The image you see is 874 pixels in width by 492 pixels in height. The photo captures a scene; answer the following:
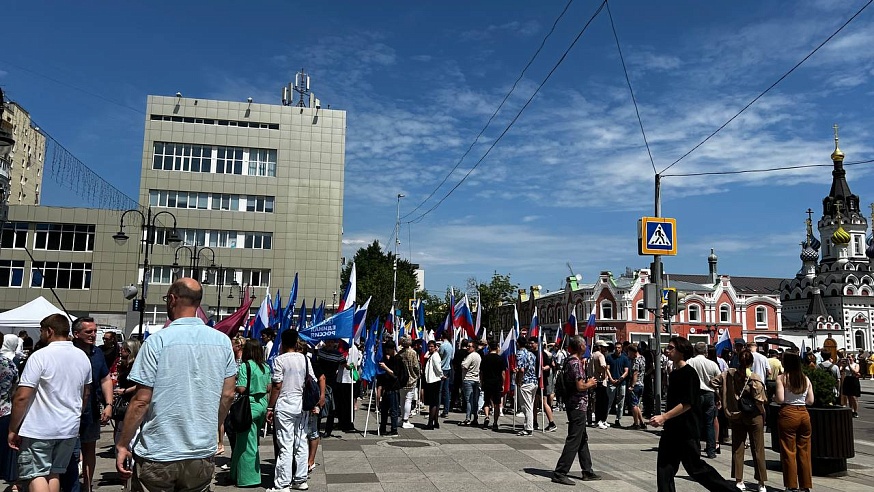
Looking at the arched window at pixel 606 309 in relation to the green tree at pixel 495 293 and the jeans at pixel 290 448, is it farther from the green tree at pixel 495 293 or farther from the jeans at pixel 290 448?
the jeans at pixel 290 448

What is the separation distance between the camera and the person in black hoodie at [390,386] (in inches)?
502

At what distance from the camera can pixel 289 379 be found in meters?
7.90

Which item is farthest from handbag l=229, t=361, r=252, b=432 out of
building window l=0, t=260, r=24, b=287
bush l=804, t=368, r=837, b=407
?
building window l=0, t=260, r=24, b=287

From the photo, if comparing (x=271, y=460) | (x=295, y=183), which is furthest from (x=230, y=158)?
(x=271, y=460)

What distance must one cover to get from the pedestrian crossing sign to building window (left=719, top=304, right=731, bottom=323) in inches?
2158

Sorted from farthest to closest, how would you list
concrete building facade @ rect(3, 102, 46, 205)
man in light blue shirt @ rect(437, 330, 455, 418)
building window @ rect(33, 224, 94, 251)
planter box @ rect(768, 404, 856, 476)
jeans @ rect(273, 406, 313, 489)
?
concrete building facade @ rect(3, 102, 46, 205), building window @ rect(33, 224, 94, 251), man in light blue shirt @ rect(437, 330, 455, 418), planter box @ rect(768, 404, 856, 476), jeans @ rect(273, 406, 313, 489)

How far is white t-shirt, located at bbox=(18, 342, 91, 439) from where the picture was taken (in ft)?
17.6

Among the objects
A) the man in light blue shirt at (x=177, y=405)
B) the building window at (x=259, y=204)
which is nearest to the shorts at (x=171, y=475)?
the man in light blue shirt at (x=177, y=405)

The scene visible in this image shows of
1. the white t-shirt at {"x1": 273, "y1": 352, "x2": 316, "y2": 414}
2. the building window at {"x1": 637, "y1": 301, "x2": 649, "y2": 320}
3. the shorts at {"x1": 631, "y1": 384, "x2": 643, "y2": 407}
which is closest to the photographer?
the white t-shirt at {"x1": 273, "y1": 352, "x2": 316, "y2": 414}

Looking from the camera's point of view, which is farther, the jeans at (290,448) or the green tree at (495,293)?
the green tree at (495,293)

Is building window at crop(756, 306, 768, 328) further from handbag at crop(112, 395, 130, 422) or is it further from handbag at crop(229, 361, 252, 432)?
handbag at crop(112, 395, 130, 422)

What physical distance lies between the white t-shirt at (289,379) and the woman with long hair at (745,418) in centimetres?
559

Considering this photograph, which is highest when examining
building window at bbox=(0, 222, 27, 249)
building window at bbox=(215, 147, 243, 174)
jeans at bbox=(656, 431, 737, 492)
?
building window at bbox=(215, 147, 243, 174)

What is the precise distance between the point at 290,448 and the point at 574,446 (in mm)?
3598
